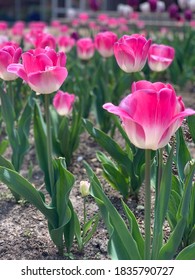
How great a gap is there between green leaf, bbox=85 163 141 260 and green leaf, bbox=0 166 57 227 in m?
0.25

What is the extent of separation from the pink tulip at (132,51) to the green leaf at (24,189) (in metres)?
0.61

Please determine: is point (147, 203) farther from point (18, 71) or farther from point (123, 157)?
point (123, 157)

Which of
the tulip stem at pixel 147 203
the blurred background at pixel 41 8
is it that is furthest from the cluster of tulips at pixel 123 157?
the blurred background at pixel 41 8

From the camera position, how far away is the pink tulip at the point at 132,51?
6.17ft

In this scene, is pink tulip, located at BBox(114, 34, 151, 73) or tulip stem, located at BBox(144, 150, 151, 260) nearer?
tulip stem, located at BBox(144, 150, 151, 260)

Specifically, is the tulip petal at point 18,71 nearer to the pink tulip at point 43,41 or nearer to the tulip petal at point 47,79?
the tulip petal at point 47,79

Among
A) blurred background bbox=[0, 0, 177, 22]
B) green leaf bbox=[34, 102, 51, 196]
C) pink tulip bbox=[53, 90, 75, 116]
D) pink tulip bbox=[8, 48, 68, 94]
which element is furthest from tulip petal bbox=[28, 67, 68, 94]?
blurred background bbox=[0, 0, 177, 22]

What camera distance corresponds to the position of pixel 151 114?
1.13 m

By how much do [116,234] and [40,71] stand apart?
53 centimetres

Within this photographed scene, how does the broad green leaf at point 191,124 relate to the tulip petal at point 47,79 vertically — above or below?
below

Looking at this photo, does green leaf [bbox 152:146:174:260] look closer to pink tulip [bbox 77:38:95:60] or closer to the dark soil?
the dark soil

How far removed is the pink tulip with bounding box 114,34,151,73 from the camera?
188 centimetres

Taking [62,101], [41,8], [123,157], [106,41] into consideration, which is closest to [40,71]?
[123,157]

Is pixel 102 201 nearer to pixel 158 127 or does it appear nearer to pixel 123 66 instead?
pixel 158 127
